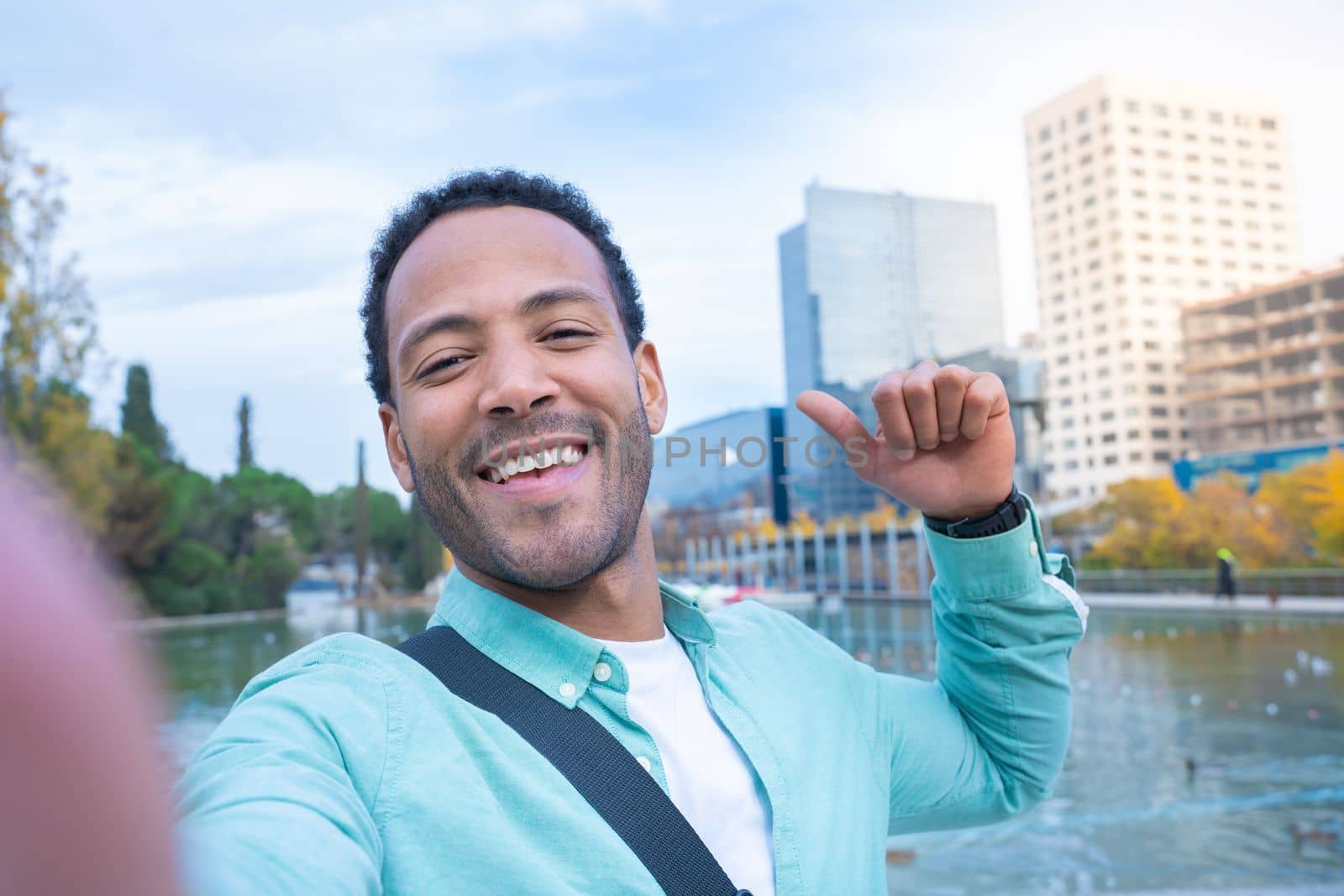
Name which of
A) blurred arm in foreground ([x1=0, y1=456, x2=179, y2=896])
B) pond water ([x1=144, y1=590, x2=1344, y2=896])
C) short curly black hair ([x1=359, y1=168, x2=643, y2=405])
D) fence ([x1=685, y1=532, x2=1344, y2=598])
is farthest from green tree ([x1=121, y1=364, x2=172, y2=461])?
blurred arm in foreground ([x1=0, y1=456, x2=179, y2=896])

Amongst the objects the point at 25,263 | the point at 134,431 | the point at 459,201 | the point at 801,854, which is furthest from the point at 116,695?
the point at 134,431

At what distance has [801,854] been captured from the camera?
1419 millimetres

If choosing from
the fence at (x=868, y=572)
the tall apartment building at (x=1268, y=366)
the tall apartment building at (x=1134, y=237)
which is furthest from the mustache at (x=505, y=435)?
the tall apartment building at (x=1134, y=237)

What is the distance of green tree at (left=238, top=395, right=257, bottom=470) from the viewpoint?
6400 centimetres

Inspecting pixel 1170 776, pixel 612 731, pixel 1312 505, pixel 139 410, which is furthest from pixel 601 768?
pixel 139 410

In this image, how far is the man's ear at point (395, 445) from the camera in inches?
68.8

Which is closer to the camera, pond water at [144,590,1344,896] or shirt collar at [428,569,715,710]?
shirt collar at [428,569,715,710]

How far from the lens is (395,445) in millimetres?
1793

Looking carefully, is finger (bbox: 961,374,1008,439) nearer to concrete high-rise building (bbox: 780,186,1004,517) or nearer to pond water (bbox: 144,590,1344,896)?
pond water (bbox: 144,590,1344,896)

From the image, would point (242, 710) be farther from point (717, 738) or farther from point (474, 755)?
point (717, 738)

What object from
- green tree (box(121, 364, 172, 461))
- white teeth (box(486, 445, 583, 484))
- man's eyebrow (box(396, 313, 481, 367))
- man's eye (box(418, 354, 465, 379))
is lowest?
white teeth (box(486, 445, 583, 484))

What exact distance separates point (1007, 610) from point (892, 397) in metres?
0.50

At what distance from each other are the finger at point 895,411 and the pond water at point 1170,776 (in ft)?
3.38

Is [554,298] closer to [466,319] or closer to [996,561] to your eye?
[466,319]
